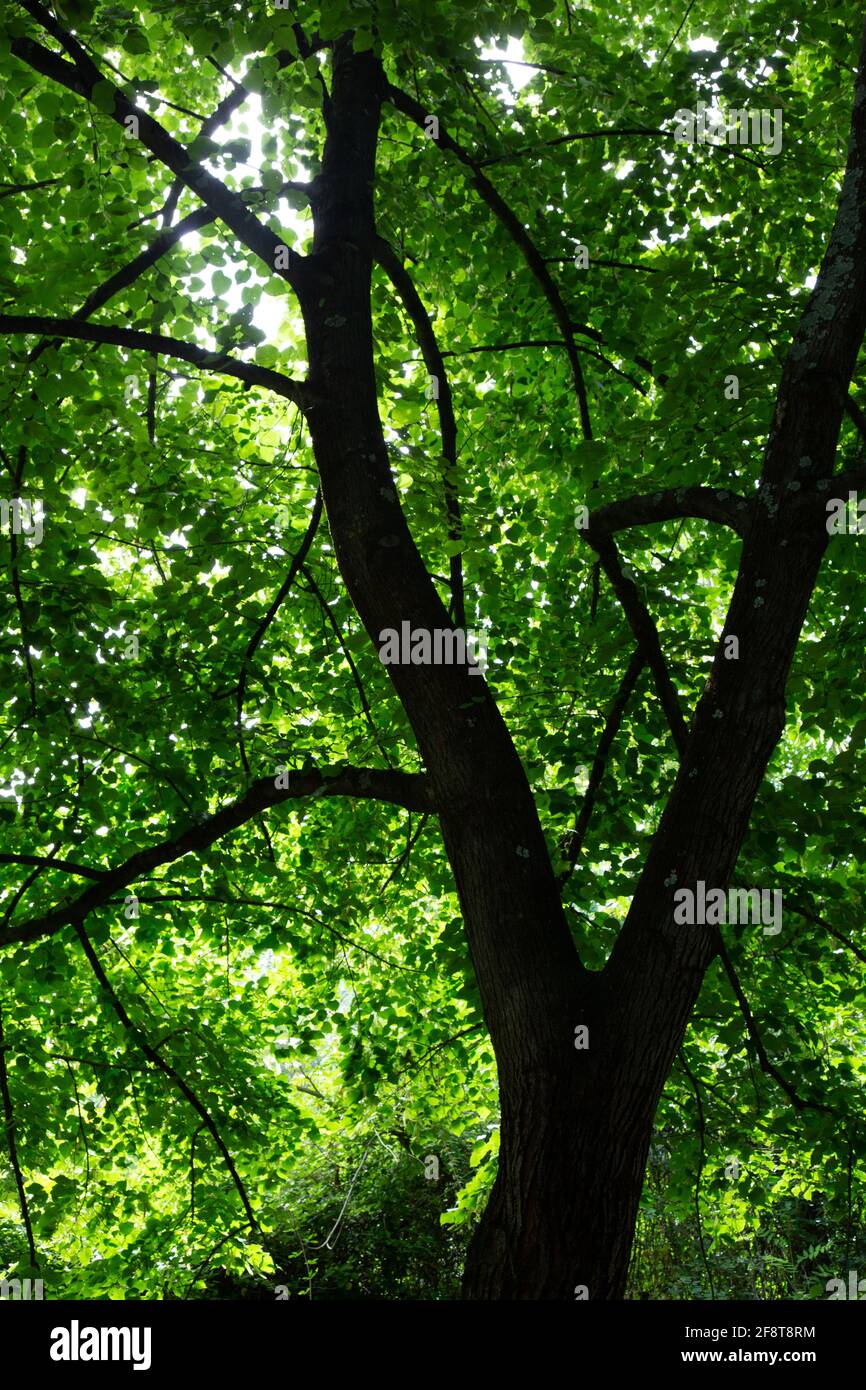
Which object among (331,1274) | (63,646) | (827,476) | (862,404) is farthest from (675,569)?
(331,1274)

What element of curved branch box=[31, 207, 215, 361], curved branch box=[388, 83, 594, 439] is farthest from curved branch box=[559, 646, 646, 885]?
curved branch box=[31, 207, 215, 361]

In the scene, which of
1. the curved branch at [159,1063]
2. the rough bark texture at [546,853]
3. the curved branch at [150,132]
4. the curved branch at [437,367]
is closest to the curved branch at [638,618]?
the curved branch at [437,367]

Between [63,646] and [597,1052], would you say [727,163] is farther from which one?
[597,1052]

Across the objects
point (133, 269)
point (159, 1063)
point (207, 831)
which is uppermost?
point (133, 269)

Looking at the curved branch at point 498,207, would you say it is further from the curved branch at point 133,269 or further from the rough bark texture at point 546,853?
the rough bark texture at point 546,853

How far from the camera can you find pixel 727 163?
17.3ft

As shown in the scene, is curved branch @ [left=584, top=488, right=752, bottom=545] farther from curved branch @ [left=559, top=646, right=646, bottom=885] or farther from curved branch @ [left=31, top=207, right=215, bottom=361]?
curved branch @ [left=31, top=207, right=215, bottom=361]

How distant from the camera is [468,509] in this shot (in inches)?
185

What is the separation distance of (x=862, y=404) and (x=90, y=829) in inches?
169

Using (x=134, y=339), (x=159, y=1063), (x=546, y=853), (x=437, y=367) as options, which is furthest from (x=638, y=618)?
(x=159, y=1063)

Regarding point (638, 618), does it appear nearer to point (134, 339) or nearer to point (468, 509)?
point (468, 509)

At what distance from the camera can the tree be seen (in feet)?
8.98

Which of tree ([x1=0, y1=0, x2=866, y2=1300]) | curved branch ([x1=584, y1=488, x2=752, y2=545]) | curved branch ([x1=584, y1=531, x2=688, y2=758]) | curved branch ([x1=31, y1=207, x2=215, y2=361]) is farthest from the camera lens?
curved branch ([x1=31, y1=207, x2=215, y2=361])

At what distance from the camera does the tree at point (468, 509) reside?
2738 millimetres
